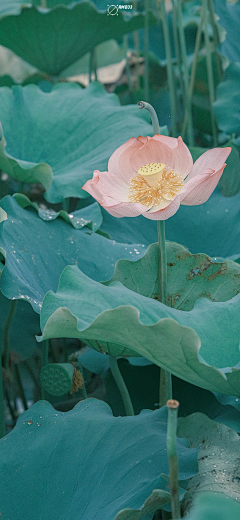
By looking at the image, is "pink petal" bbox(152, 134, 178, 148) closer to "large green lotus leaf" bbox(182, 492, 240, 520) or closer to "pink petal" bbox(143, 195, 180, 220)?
"pink petal" bbox(143, 195, 180, 220)

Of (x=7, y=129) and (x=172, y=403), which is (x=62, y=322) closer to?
(x=172, y=403)

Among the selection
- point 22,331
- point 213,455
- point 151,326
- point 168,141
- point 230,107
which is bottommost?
point 22,331

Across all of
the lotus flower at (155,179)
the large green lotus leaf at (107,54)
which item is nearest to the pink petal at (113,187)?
the lotus flower at (155,179)

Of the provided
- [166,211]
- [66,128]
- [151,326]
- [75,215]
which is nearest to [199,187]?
[166,211]

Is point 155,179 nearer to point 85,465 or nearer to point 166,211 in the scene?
point 166,211

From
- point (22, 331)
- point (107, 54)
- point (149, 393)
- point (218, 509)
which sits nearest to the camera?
point (218, 509)

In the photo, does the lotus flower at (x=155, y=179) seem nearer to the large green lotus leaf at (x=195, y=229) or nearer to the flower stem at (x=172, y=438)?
the flower stem at (x=172, y=438)

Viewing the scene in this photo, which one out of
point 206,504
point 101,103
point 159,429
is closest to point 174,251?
point 159,429

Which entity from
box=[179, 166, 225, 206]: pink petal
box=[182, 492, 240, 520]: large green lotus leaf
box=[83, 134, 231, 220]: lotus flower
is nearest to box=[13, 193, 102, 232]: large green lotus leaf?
box=[83, 134, 231, 220]: lotus flower
